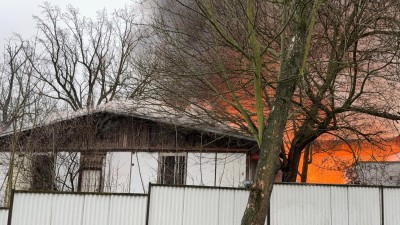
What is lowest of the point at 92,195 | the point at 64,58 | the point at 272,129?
the point at 92,195

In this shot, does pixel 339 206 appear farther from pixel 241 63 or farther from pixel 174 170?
pixel 174 170

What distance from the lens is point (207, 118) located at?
14258mm

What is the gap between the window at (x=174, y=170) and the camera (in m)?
15.3

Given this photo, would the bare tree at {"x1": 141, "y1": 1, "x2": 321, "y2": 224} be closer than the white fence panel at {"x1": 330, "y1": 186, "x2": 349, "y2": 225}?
Yes

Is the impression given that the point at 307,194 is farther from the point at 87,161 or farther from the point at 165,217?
the point at 87,161

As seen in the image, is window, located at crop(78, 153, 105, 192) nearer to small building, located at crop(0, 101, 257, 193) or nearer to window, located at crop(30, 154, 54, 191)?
small building, located at crop(0, 101, 257, 193)

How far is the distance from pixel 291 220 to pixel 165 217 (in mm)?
2651

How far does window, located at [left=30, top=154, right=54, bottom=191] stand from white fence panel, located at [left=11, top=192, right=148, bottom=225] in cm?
773

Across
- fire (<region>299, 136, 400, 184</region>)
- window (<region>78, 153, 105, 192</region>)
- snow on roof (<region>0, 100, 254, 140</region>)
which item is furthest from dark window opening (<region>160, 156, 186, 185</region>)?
fire (<region>299, 136, 400, 184</region>)

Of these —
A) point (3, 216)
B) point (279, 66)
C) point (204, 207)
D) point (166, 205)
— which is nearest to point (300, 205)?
point (204, 207)

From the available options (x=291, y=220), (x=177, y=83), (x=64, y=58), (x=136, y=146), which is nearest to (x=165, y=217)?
(x=291, y=220)

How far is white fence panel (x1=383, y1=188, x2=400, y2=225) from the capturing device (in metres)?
9.91

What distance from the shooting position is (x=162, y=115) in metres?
14.7

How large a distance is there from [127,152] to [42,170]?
3022 mm
